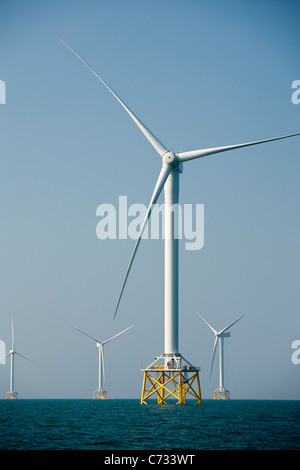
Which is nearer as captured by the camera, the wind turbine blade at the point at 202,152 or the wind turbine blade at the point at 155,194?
the wind turbine blade at the point at 155,194

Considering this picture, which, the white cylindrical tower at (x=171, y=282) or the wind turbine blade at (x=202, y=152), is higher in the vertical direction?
the wind turbine blade at (x=202, y=152)

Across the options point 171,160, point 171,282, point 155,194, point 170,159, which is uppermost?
point 170,159

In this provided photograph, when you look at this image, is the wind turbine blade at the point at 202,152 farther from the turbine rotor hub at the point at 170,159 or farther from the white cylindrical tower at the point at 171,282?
the white cylindrical tower at the point at 171,282

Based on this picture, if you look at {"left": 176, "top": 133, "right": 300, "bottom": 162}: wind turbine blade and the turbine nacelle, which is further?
the turbine nacelle

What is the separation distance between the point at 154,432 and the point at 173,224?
4172 centimetres

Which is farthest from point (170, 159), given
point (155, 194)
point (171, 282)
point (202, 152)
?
point (171, 282)

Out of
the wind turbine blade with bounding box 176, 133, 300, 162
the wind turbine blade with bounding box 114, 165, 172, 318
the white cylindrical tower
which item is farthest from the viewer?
the white cylindrical tower

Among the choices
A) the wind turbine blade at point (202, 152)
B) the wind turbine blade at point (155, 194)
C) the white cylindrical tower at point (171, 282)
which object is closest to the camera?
the wind turbine blade at point (155, 194)

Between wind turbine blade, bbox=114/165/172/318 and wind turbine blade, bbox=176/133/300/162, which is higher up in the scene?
wind turbine blade, bbox=176/133/300/162

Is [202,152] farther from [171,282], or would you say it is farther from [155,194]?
[171,282]

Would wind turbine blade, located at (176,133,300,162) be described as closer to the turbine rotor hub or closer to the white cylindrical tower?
the turbine rotor hub

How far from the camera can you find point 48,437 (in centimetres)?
6969
